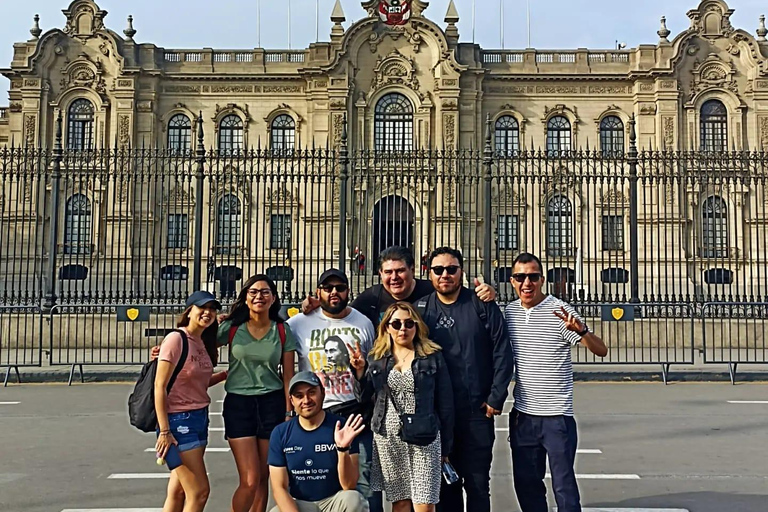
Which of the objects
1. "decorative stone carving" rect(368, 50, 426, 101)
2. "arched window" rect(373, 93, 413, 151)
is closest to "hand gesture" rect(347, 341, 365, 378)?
"arched window" rect(373, 93, 413, 151)

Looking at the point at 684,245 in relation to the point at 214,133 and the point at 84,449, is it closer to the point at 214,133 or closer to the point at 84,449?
the point at 214,133

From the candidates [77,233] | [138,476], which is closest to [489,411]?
[138,476]

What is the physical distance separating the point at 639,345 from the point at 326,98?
2173cm

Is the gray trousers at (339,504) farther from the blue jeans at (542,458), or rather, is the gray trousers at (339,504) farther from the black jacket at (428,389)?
the blue jeans at (542,458)

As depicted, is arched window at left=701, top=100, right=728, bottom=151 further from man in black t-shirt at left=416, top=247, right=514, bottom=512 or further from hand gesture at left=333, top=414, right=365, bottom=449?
hand gesture at left=333, top=414, right=365, bottom=449

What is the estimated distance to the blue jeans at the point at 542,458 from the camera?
4.55 metres

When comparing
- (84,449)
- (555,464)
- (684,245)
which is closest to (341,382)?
(555,464)

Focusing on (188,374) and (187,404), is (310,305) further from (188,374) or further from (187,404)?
(187,404)

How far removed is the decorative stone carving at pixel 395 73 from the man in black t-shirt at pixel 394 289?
2966 centimetres

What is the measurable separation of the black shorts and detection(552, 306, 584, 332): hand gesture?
1934mm

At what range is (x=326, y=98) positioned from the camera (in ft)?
111

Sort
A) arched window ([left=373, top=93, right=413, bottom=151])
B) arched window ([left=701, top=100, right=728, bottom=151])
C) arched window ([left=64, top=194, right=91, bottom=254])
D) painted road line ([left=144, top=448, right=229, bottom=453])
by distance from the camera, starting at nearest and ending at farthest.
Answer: painted road line ([left=144, top=448, right=229, bottom=453]), arched window ([left=64, top=194, right=91, bottom=254]), arched window ([left=373, top=93, right=413, bottom=151]), arched window ([left=701, top=100, right=728, bottom=151])

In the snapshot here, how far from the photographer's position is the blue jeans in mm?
4551

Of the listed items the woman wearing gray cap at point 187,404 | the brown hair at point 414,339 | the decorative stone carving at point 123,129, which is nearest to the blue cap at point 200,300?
the woman wearing gray cap at point 187,404
